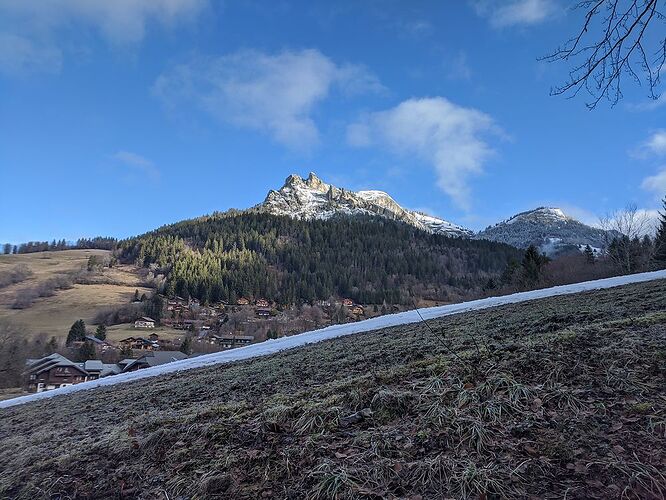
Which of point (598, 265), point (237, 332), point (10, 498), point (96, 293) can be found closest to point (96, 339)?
point (237, 332)

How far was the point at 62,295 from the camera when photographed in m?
138

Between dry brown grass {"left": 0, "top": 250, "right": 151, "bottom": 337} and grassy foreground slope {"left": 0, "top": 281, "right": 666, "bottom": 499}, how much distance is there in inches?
4350

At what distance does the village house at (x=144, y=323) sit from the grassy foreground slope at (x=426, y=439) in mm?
120206

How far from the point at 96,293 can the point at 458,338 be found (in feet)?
508

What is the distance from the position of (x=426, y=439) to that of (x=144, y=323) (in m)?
127

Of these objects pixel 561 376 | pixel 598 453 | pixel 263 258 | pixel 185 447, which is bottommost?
pixel 185 447

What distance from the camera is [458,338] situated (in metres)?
9.81

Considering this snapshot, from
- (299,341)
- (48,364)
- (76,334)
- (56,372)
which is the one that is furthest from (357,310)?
(299,341)

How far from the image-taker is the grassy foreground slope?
3457 mm

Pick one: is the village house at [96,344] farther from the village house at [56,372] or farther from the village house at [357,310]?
the village house at [357,310]

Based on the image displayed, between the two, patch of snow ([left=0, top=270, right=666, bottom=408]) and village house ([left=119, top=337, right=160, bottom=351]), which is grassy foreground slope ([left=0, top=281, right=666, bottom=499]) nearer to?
patch of snow ([left=0, top=270, right=666, bottom=408])

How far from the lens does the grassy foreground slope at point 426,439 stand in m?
3.46

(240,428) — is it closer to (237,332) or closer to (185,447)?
(185,447)

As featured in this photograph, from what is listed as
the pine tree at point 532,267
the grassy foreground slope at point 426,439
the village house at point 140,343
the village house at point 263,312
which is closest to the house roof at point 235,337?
the village house at point 140,343
